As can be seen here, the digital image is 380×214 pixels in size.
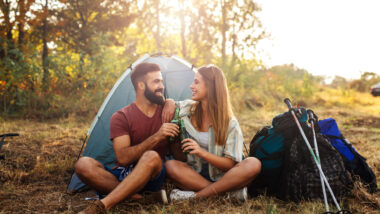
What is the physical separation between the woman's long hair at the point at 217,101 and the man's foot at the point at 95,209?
1.14 meters

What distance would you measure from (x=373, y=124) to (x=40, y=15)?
984cm

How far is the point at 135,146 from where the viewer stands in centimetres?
275

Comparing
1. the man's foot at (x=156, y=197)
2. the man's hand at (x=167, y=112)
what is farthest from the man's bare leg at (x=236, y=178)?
the man's hand at (x=167, y=112)

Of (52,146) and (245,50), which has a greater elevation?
(245,50)

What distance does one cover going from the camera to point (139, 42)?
77.6ft

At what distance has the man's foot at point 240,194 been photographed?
108 inches

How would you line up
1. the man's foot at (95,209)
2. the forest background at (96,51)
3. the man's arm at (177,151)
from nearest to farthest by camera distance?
the man's foot at (95,209)
the man's arm at (177,151)
the forest background at (96,51)

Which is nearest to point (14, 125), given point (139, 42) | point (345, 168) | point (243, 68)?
point (345, 168)

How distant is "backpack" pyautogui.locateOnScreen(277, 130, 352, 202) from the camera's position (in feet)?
8.52

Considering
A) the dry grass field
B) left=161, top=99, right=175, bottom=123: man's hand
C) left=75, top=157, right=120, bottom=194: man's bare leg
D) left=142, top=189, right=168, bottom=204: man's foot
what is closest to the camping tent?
the dry grass field

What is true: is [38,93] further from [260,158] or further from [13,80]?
[260,158]

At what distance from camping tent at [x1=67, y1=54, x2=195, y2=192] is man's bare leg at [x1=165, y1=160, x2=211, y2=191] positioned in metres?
1.12

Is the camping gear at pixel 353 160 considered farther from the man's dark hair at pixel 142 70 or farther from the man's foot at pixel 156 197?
the man's dark hair at pixel 142 70

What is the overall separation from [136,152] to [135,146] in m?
0.06
